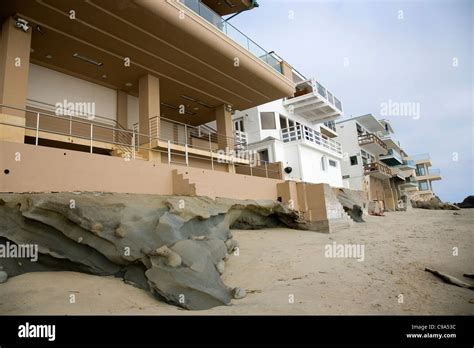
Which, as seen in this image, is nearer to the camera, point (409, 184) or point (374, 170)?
point (374, 170)

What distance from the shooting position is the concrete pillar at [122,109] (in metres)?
13.5

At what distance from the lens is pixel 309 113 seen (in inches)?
984

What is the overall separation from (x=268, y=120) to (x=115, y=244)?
1767 cm

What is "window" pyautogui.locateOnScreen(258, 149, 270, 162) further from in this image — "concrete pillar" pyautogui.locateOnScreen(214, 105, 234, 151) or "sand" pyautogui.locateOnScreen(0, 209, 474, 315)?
"sand" pyautogui.locateOnScreen(0, 209, 474, 315)

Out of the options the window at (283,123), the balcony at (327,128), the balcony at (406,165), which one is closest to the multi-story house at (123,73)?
the window at (283,123)

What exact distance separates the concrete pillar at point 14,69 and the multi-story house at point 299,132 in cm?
1275

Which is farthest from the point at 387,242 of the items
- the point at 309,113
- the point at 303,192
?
the point at 309,113

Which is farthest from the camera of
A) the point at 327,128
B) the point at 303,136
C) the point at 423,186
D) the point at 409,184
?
the point at 423,186

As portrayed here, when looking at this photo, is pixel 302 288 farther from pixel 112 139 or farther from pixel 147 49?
pixel 112 139

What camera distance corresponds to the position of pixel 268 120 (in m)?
21.9

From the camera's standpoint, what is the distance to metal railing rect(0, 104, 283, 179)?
30.5 feet

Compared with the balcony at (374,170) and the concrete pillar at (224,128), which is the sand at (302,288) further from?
the balcony at (374,170)

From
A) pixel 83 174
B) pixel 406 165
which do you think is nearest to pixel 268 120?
pixel 83 174
